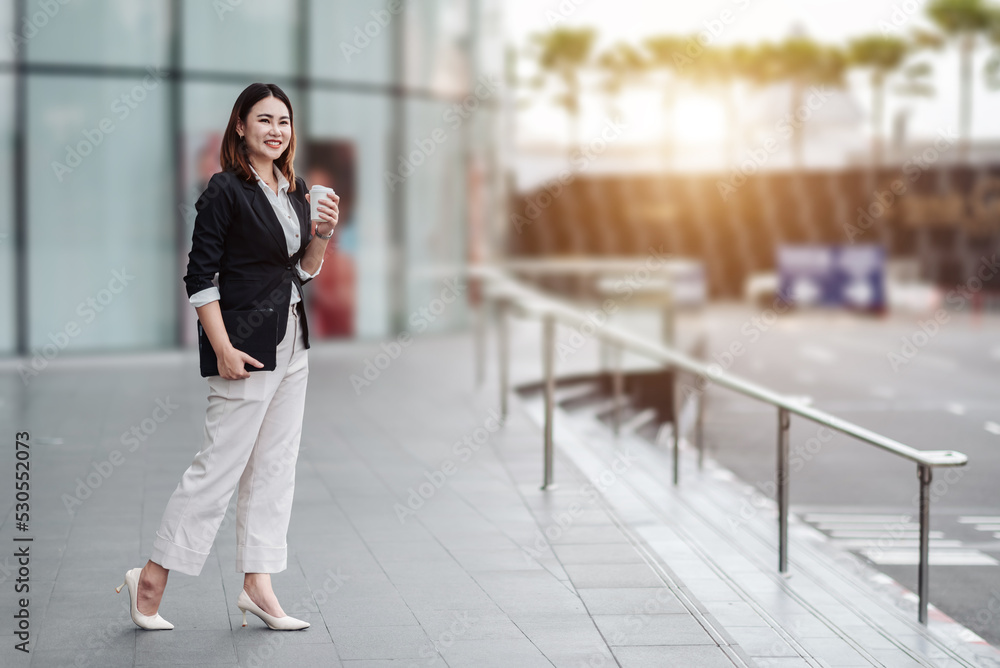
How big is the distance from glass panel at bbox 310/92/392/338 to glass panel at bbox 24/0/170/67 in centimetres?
200

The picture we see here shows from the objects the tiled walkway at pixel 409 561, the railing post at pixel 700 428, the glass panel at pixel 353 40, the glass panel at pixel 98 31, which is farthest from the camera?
the glass panel at pixel 353 40

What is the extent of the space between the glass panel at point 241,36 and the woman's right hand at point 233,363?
1080 centimetres

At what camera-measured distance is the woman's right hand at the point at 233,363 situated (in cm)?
378

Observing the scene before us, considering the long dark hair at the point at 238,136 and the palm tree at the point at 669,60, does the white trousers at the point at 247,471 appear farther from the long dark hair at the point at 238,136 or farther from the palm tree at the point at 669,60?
the palm tree at the point at 669,60

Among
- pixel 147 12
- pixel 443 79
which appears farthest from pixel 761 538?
pixel 443 79

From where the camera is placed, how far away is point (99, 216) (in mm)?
13602

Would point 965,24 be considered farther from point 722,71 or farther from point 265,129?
point 265,129

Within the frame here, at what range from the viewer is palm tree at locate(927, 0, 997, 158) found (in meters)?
52.5

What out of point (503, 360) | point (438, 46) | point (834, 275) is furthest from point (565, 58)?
point (503, 360)

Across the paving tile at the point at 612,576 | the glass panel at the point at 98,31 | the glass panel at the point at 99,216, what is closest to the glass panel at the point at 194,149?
the glass panel at the point at 99,216

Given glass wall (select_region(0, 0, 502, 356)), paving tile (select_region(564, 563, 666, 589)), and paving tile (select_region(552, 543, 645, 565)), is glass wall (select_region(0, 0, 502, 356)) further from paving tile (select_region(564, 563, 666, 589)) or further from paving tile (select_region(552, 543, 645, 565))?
paving tile (select_region(564, 563, 666, 589))

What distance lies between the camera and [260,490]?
159 inches

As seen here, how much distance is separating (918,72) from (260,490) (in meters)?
54.6

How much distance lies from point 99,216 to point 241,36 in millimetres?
2558
